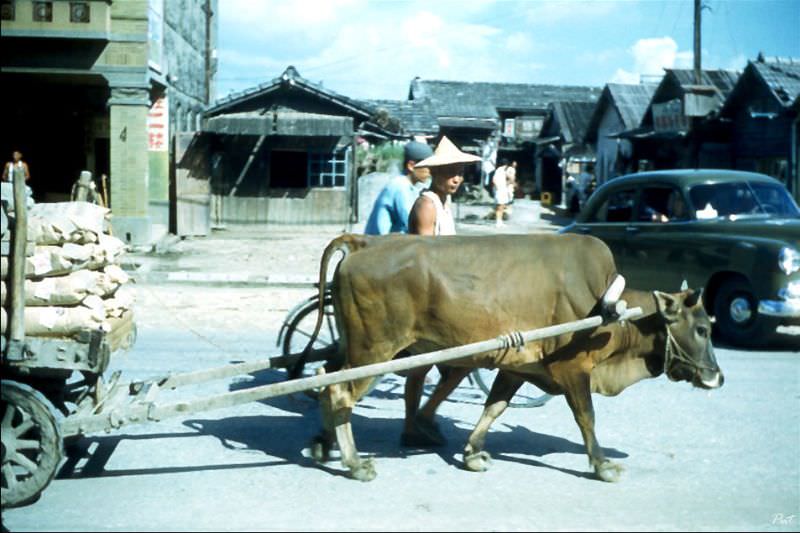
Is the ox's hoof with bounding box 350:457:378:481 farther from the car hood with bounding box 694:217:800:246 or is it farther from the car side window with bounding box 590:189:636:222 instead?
the car side window with bounding box 590:189:636:222

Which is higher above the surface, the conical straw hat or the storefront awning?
the storefront awning

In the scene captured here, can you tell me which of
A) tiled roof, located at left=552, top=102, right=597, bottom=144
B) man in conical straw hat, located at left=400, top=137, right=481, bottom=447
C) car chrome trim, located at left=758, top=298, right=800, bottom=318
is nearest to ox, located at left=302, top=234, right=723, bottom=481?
man in conical straw hat, located at left=400, top=137, right=481, bottom=447

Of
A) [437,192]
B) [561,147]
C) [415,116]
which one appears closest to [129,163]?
[437,192]

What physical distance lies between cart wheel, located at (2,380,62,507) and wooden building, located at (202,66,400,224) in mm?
20928

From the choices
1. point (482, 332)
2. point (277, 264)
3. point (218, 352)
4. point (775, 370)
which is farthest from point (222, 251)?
point (482, 332)

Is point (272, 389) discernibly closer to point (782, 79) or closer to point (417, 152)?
point (417, 152)

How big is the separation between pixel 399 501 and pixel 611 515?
117 centimetres

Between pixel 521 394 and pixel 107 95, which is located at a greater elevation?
pixel 107 95

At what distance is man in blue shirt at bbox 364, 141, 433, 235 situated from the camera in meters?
7.49

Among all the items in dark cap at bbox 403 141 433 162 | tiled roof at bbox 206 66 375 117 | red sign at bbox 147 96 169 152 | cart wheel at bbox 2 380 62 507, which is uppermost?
tiled roof at bbox 206 66 375 117

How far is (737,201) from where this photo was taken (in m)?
11.3

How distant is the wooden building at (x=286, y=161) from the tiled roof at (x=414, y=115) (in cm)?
1566

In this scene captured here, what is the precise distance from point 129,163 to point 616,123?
25.0m

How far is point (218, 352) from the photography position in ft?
32.2
